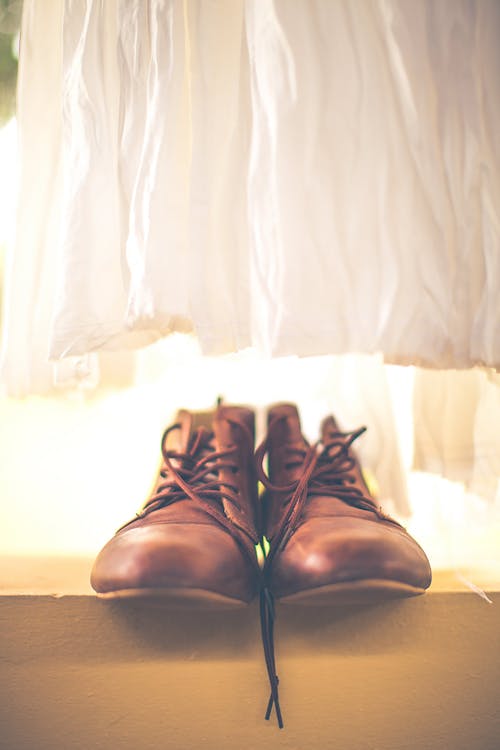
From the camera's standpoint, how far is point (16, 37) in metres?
0.65

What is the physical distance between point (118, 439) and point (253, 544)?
31 centimetres

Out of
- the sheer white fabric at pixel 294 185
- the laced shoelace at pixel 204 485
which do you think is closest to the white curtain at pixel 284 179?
the sheer white fabric at pixel 294 185

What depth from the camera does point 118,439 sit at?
0.70 metres

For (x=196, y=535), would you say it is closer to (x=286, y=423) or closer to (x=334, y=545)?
(x=334, y=545)

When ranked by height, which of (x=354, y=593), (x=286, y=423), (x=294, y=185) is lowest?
(x=354, y=593)

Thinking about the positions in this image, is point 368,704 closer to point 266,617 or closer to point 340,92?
point 266,617

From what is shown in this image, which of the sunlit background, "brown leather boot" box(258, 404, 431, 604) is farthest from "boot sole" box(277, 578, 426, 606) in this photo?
the sunlit background

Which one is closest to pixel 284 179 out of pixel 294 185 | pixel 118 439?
pixel 294 185

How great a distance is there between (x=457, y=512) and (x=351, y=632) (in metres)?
0.19

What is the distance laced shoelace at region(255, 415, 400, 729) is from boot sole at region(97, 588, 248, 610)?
4 cm

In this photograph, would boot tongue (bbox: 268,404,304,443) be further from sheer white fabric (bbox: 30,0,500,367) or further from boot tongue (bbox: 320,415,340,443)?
sheer white fabric (bbox: 30,0,500,367)

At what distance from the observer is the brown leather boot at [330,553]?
0.42 meters

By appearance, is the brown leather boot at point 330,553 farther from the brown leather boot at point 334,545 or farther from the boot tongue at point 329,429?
the boot tongue at point 329,429

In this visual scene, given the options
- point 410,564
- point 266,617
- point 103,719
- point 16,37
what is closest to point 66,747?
point 103,719
